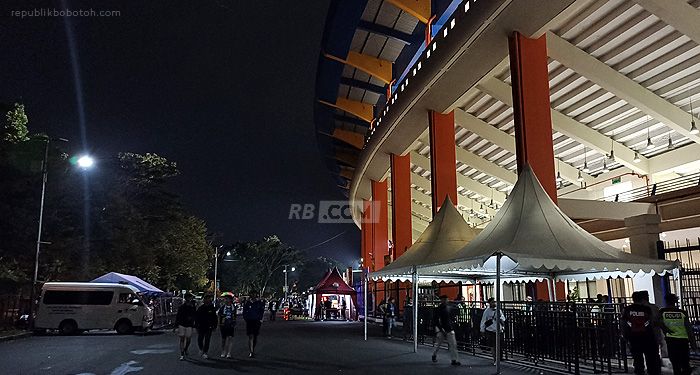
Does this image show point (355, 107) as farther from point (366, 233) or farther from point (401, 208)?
point (366, 233)

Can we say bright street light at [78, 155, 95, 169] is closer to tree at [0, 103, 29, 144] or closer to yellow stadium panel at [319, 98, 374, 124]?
tree at [0, 103, 29, 144]

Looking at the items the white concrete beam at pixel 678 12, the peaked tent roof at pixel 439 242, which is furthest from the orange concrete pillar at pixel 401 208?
the white concrete beam at pixel 678 12

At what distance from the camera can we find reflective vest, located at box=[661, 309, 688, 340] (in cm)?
897

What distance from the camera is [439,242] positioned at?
600 inches

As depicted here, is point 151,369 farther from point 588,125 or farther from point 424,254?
point 588,125

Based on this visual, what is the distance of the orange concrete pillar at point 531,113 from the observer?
57.7ft

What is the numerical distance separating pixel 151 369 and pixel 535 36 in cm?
1440

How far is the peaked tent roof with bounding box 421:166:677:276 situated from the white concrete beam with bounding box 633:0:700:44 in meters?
7.73

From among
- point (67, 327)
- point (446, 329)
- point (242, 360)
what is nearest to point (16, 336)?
point (67, 327)

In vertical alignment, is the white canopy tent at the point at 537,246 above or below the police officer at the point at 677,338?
above

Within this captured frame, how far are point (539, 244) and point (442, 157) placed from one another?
1524 centimetres

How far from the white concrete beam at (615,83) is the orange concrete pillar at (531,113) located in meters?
3.10

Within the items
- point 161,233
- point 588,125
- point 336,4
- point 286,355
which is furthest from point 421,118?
point 161,233

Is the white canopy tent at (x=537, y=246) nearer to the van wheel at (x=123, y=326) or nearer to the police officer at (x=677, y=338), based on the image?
the police officer at (x=677, y=338)
